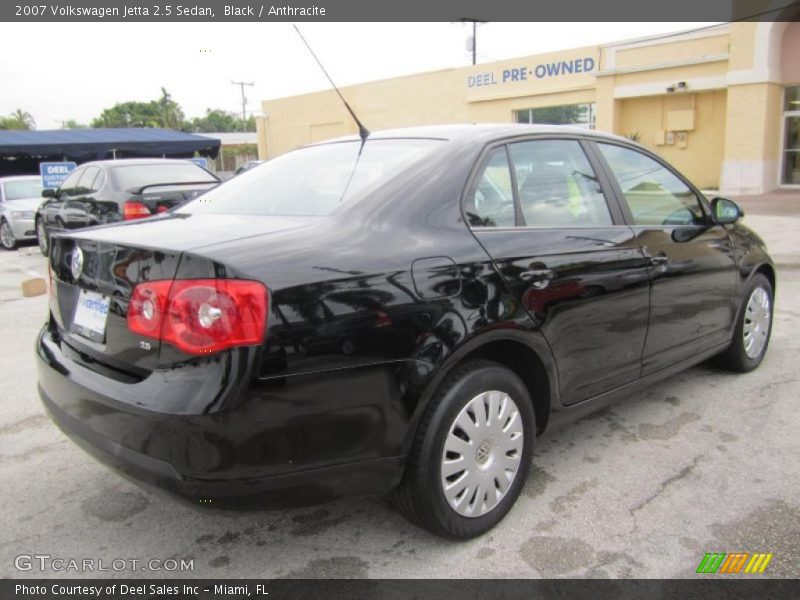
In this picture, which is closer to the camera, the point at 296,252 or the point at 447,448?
the point at 296,252

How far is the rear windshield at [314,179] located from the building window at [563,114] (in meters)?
20.9

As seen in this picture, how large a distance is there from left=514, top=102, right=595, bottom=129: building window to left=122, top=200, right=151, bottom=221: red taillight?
17.3 meters

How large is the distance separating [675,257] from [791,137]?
18.2 m

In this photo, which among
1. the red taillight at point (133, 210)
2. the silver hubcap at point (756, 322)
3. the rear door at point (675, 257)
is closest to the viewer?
the rear door at point (675, 257)

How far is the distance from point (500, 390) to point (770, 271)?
2.99 m

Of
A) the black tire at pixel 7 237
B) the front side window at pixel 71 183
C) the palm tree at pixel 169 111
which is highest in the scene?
the palm tree at pixel 169 111

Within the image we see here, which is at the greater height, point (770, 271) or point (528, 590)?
point (770, 271)

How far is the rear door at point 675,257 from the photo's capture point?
11.2ft

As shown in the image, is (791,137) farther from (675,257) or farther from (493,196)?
(493,196)

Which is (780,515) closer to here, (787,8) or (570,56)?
(787,8)

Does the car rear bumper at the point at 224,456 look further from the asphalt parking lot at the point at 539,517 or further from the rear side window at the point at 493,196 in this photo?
the rear side window at the point at 493,196

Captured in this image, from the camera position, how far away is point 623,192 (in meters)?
3.42

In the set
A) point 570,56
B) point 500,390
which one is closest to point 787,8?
point 570,56

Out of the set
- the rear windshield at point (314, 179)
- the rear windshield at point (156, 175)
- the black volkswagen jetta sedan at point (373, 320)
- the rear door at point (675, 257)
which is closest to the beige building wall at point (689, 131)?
the rear windshield at point (156, 175)
